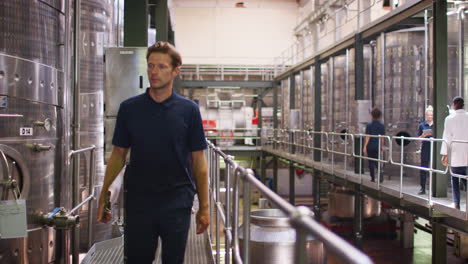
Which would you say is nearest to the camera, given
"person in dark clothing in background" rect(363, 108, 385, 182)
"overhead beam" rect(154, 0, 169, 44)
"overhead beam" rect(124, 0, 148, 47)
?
"overhead beam" rect(124, 0, 148, 47)

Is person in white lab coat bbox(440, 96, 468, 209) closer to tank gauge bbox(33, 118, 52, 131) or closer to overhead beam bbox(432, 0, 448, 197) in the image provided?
overhead beam bbox(432, 0, 448, 197)

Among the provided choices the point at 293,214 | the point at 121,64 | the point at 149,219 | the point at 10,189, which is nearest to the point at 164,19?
the point at 121,64

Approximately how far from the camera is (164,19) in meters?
8.08

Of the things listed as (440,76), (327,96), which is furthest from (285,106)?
(440,76)

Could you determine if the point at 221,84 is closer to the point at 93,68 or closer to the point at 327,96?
the point at 327,96

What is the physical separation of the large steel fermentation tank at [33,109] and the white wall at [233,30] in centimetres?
2381

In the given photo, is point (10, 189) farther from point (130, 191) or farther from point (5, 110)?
point (130, 191)

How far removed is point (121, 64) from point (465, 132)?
5.03m

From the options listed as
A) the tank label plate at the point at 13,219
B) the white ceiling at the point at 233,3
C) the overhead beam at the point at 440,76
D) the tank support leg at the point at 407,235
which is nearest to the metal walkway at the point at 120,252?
the tank label plate at the point at 13,219

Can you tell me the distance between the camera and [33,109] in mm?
3070

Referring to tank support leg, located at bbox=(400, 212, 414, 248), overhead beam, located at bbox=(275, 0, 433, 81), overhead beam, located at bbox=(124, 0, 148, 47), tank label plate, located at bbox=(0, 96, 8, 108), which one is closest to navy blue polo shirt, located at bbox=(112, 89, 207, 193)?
tank label plate, located at bbox=(0, 96, 8, 108)

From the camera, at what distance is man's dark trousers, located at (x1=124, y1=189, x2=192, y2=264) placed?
239cm

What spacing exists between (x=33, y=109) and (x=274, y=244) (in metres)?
2.26

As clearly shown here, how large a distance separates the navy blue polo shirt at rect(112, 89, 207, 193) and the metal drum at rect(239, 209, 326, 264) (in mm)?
1650
